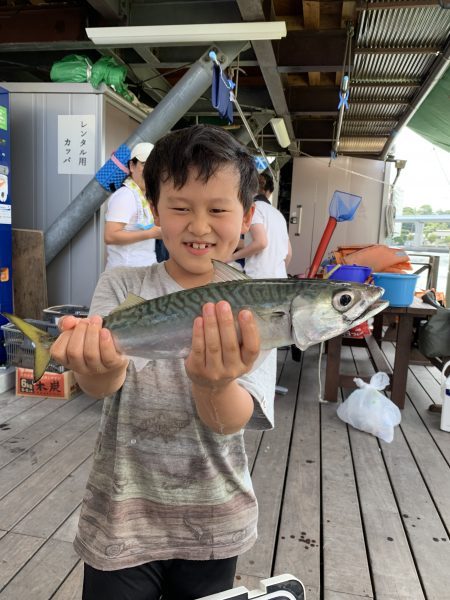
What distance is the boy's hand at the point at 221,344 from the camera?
0.90m

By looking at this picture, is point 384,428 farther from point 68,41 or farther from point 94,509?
point 68,41

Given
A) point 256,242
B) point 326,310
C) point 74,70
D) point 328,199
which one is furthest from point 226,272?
point 328,199

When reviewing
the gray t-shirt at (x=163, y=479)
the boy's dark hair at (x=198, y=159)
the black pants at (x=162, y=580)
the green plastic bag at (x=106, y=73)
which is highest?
the green plastic bag at (x=106, y=73)

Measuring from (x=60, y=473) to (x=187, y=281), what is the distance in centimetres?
216

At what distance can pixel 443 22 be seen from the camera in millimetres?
4266

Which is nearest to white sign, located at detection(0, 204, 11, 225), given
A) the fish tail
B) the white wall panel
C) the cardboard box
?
the cardboard box

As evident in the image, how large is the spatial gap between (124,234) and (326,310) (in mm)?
2461

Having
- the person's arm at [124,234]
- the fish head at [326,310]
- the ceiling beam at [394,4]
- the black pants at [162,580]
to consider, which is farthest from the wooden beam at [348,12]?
the black pants at [162,580]

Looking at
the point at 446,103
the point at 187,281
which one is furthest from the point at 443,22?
the point at 187,281

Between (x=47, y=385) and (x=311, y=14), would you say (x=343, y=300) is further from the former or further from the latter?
(x=311, y=14)

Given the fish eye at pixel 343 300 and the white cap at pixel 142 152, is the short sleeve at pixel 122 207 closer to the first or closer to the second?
the white cap at pixel 142 152

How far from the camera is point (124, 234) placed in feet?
10.5

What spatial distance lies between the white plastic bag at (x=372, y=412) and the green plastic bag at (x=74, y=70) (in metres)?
3.95

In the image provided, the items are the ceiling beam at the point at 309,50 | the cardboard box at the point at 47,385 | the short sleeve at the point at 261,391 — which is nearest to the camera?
the short sleeve at the point at 261,391
